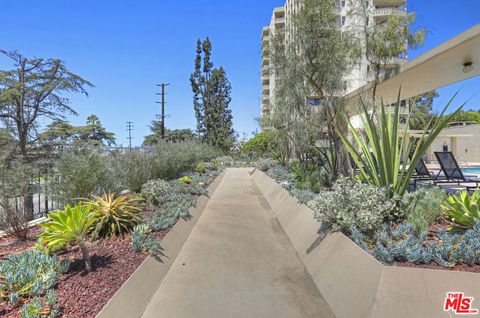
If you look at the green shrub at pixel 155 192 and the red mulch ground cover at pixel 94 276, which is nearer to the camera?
the red mulch ground cover at pixel 94 276

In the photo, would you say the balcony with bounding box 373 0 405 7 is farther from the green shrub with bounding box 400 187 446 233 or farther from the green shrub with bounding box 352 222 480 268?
the green shrub with bounding box 352 222 480 268

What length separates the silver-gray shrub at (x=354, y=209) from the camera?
3.14m

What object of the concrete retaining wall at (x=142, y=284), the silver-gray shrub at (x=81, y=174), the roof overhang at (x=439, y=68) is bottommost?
the concrete retaining wall at (x=142, y=284)

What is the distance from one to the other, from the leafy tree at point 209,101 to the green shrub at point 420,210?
2534 cm

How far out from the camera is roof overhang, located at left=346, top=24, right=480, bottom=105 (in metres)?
4.77

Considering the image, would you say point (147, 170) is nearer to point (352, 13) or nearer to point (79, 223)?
point (79, 223)

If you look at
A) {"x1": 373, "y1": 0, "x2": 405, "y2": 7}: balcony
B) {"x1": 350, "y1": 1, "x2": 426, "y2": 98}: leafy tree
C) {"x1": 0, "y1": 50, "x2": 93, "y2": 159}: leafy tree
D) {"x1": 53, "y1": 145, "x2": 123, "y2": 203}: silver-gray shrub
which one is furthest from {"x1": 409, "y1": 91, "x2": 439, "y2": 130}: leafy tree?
{"x1": 373, "y1": 0, "x2": 405, "y2": 7}: balcony

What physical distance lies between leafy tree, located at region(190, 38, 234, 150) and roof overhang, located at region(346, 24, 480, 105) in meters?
21.6

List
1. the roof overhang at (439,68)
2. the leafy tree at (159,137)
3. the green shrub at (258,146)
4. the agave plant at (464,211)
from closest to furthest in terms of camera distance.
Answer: the agave plant at (464,211), the roof overhang at (439,68), the leafy tree at (159,137), the green shrub at (258,146)

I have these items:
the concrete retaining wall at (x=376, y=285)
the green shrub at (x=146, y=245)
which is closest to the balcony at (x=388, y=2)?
the concrete retaining wall at (x=376, y=285)

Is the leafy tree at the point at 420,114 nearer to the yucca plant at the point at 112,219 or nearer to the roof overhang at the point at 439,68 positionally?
the roof overhang at the point at 439,68

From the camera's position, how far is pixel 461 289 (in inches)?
80.5

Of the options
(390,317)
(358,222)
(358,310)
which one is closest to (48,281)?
(358,310)

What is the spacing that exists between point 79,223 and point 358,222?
3.04m
